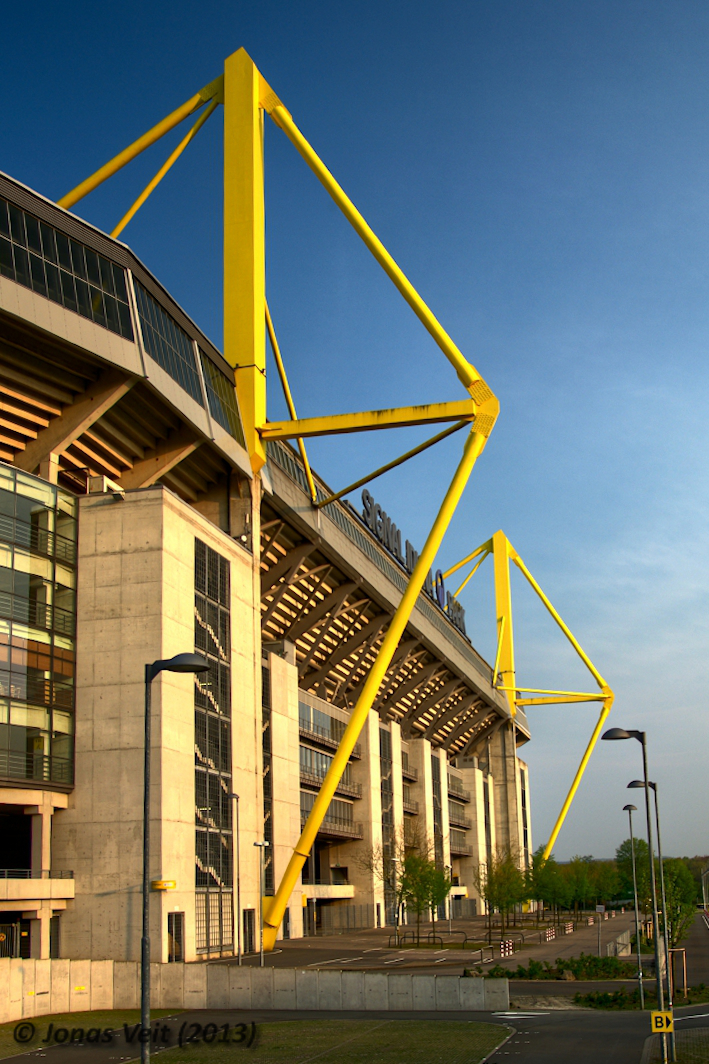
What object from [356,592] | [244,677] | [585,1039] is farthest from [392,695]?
[585,1039]

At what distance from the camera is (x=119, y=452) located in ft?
133

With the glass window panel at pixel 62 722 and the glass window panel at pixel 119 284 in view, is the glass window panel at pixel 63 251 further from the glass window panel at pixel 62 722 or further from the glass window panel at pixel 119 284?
the glass window panel at pixel 62 722

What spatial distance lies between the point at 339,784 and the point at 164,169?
3904 centimetres

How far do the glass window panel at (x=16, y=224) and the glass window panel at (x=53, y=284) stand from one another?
4.07ft

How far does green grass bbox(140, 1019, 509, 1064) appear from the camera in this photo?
22.5 m

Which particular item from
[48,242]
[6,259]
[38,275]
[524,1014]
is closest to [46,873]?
[524,1014]

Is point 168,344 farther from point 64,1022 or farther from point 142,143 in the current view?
point 64,1022

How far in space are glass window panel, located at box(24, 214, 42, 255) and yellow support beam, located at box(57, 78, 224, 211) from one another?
40.4 feet

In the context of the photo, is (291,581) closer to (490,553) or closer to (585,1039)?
(585,1039)

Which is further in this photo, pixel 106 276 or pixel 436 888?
pixel 436 888

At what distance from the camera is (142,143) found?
1839 inches

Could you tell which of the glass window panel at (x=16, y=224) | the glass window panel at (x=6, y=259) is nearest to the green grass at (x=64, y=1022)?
the glass window panel at (x=6, y=259)

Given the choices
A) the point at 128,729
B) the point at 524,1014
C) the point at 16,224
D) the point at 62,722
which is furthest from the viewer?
the point at 62,722

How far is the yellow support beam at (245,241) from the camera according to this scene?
45.5m
